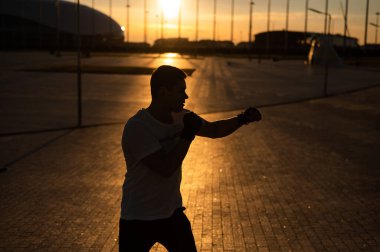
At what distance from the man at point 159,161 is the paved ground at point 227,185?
2.42 m

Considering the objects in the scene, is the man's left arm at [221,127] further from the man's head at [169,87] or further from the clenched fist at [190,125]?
the clenched fist at [190,125]

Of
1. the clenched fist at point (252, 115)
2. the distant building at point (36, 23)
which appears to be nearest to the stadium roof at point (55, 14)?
the distant building at point (36, 23)

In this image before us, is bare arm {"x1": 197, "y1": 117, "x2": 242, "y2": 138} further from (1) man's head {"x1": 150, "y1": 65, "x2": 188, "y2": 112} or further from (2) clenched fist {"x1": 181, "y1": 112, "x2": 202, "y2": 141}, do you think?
(2) clenched fist {"x1": 181, "y1": 112, "x2": 202, "y2": 141}

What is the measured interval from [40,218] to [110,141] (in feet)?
19.0

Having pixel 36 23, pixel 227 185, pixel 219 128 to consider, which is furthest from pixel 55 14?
pixel 219 128

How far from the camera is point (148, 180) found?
3.32 m

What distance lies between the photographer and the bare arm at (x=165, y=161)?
3.08m

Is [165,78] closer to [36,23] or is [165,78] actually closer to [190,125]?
[190,125]

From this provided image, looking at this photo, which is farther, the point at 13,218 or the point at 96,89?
the point at 96,89

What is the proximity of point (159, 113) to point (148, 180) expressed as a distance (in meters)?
0.42

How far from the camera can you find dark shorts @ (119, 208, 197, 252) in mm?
3344

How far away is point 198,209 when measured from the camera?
23.5ft

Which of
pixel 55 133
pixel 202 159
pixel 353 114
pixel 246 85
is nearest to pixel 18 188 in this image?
pixel 202 159

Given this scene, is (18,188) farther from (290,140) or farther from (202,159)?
(290,140)
